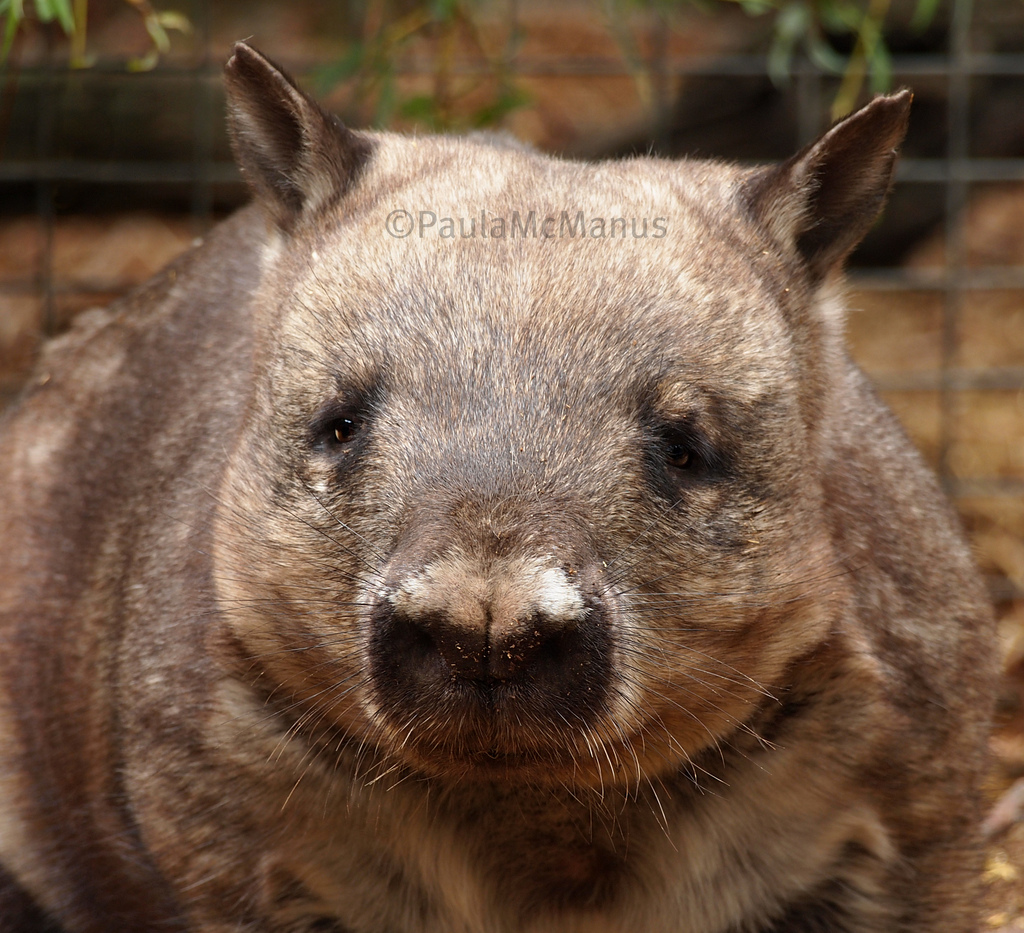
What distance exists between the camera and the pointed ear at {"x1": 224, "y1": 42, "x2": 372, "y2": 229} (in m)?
2.59

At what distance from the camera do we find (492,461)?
2.09 metres

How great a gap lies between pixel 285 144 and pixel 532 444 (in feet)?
3.01

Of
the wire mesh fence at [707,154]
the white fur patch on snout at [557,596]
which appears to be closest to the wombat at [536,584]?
the white fur patch on snout at [557,596]

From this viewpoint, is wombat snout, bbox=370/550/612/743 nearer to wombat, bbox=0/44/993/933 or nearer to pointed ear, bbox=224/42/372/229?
wombat, bbox=0/44/993/933

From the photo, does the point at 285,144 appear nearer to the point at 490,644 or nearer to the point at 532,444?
the point at 532,444

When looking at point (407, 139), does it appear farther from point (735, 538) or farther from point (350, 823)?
point (350, 823)

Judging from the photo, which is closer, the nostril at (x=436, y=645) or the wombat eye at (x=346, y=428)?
the nostril at (x=436, y=645)

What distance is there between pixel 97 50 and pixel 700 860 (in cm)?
625

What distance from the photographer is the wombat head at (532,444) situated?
2.01 meters

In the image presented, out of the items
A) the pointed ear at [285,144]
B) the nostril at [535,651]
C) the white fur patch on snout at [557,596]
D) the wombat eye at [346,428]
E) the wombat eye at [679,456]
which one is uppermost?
the pointed ear at [285,144]

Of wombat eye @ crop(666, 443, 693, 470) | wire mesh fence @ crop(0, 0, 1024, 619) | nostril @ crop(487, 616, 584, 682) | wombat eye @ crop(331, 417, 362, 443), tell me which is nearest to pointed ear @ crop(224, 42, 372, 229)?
wombat eye @ crop(331, 417, 362, 443)

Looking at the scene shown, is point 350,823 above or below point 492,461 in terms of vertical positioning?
below

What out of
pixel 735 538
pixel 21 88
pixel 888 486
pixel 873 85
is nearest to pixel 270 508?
pixel 735 538

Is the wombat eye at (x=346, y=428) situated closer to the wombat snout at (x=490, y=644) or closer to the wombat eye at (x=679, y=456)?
the wombat snout at (x=490, y=644)
